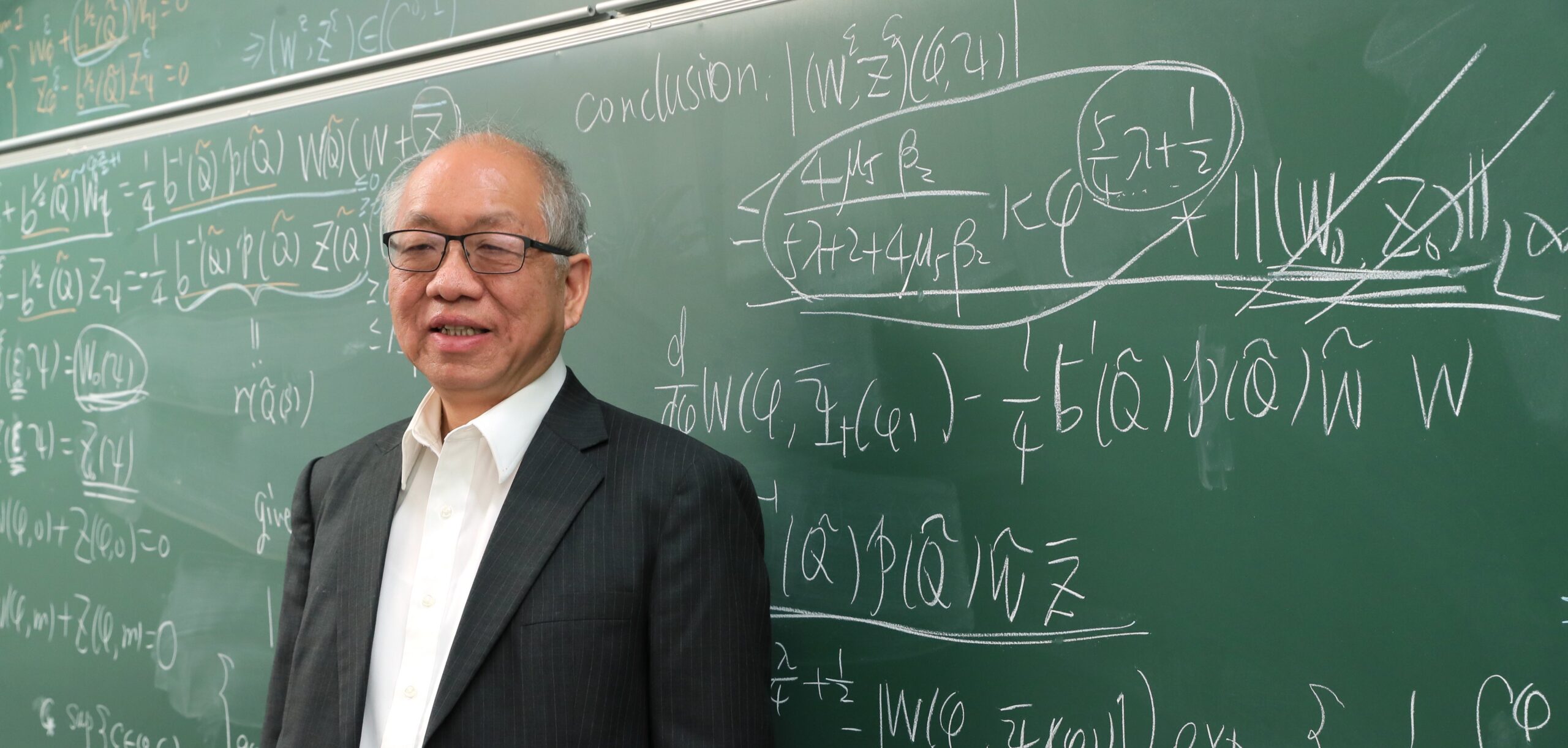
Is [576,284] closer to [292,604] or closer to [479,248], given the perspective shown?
[479,248]

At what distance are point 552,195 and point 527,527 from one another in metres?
0.52

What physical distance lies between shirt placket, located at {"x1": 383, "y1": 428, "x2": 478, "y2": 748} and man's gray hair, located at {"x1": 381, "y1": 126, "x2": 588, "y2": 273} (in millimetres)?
336

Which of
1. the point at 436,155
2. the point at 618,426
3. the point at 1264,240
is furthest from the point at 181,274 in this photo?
the point at 1264,240

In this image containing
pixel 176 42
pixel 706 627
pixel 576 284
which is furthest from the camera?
pixel 176 42

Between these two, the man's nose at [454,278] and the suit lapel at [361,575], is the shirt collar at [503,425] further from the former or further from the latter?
the man's nose at [454,278]

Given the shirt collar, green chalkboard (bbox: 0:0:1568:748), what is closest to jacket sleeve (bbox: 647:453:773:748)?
the shirt collar

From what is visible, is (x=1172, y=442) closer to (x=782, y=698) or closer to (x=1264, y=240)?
(x=1264, y=240)

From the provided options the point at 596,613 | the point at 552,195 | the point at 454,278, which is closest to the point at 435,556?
the point at 596,613

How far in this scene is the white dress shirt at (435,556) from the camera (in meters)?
1.53

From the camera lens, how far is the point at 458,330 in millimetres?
1600

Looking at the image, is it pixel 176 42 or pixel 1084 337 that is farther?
pixel 176 42

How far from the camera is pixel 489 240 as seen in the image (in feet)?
5.15

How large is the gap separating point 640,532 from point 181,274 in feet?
6.58

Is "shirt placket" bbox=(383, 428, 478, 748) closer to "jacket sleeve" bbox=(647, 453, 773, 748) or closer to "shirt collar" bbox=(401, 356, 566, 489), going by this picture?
"shirt collar" bbox=(401, 356, 566, 489)
